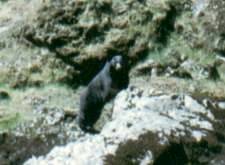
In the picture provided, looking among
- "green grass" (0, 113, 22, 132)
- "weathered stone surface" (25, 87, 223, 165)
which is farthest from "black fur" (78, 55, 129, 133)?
"green grass" (0, 113, 22, 132)

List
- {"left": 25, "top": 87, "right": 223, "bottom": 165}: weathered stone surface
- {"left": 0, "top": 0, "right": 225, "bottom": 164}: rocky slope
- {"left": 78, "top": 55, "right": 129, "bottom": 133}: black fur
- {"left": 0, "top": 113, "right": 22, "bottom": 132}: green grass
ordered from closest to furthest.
A: {"left": 25, "top": 87, "right": 223, "bottom": 165}: weathered stone surface → {"left": 0, "top": 0, "right": 225, "bottom": 164}: rocky slope → {"left": 0, "top": 113, "right": 22, "bottom": 132}: green grass → {"left": 78, "top": 55, "right": 129, "bottom": 133}: black fur

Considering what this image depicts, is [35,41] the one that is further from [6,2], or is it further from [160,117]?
[160,117]

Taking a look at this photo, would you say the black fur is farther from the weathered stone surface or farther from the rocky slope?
the weathered stone surface

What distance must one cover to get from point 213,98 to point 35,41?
3.58 metres

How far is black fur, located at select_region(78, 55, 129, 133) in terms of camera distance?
351 inches

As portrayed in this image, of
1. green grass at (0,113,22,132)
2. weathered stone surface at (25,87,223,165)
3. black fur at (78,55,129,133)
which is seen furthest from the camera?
black fur at (78,55,129,133)

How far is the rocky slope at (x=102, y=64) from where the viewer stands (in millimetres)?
7852

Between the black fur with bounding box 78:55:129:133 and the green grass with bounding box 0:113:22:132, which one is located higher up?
the black fur with bounding box 78:55:129:133

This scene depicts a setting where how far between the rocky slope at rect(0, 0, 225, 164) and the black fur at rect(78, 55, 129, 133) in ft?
0.54

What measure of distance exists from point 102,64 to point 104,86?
708 mm

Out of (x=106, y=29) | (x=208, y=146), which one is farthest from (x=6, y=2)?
(x=208, y=146)

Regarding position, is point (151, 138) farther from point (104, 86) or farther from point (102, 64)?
point (102, 64)

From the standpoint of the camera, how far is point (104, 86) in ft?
30.0

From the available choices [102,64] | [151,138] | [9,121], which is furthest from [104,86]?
[151,138]
